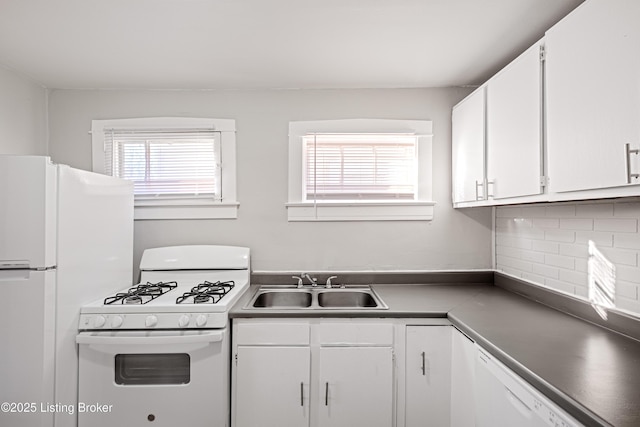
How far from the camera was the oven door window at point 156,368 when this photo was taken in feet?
5.90

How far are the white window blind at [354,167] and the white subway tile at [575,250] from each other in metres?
0.96

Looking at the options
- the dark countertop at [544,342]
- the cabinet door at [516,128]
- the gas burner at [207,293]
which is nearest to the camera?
the dark countertop at [544,342]

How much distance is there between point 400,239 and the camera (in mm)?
2494

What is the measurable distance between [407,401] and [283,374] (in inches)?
26.8

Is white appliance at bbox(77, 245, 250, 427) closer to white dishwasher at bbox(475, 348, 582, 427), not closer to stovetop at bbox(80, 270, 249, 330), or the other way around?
stovetop at bbox(80, 270, 249, 330)

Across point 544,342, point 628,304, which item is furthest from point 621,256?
point 544,342

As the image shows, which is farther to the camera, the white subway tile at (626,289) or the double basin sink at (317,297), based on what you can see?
the double basin sink at (317,297)

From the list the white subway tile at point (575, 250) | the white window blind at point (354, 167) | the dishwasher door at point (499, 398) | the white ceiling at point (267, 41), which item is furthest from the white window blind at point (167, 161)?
the white subway tile at point (575, 250)

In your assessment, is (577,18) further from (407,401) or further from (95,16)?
(95,16)

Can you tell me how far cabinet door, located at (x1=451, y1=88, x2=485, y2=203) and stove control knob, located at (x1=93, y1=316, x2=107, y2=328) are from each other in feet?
7.16

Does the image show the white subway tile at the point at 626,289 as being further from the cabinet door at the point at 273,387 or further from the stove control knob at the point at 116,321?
the stove control knob at the point at 116,321

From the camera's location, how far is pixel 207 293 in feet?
6.42

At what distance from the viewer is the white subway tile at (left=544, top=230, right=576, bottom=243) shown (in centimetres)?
177

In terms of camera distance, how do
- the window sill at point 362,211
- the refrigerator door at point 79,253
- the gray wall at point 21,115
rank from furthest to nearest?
the window sill at point 362,211 < the gray wall at point 21,115 < the refrigerator door at point 79,253
